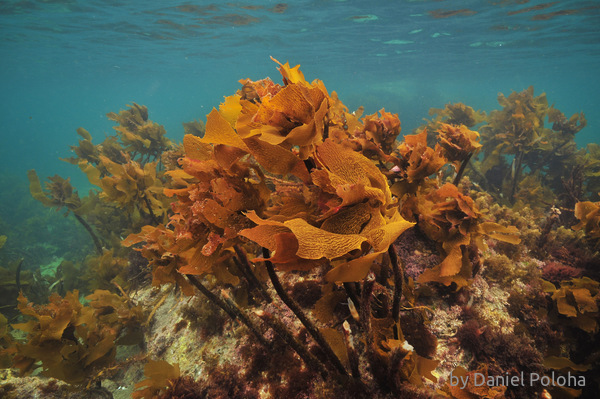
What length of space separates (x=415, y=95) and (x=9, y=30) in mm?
35941

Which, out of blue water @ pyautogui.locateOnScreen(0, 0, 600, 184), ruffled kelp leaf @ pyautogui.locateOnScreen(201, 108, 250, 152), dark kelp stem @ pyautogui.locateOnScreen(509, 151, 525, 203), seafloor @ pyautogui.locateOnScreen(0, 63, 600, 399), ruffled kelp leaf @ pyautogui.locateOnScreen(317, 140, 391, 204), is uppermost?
blue water @ pyautogui.locateOnScreen(0, 0, 600, 184)

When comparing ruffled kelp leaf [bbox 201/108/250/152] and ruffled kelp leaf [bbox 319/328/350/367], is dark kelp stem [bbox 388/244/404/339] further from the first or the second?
ruffled kelp leaf [bbox 201/108/250/152]

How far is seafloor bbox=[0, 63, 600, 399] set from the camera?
91 cm

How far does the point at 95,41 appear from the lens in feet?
73.9

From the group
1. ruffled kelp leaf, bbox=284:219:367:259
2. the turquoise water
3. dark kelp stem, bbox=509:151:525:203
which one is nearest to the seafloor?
ruffled kelp leaf, bbox=284:219:367:259

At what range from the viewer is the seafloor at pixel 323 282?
2.98 ft

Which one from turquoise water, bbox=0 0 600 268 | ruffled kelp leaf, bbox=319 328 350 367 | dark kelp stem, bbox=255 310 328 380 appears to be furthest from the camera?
turquoise water, bbox=0 0 600 268

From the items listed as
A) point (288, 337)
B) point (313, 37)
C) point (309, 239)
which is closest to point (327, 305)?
point (288, 337)

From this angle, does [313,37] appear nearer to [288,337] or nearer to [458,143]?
[458,143]

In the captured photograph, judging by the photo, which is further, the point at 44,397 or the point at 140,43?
the point at 140,43

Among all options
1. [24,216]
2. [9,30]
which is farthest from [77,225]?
[9,30]

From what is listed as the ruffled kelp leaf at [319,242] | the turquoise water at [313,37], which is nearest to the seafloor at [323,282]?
the ruffled kelp leaf at [319,242]

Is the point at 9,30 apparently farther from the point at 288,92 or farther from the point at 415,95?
the point at 415,95

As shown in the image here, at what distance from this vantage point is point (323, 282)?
1.86 m
